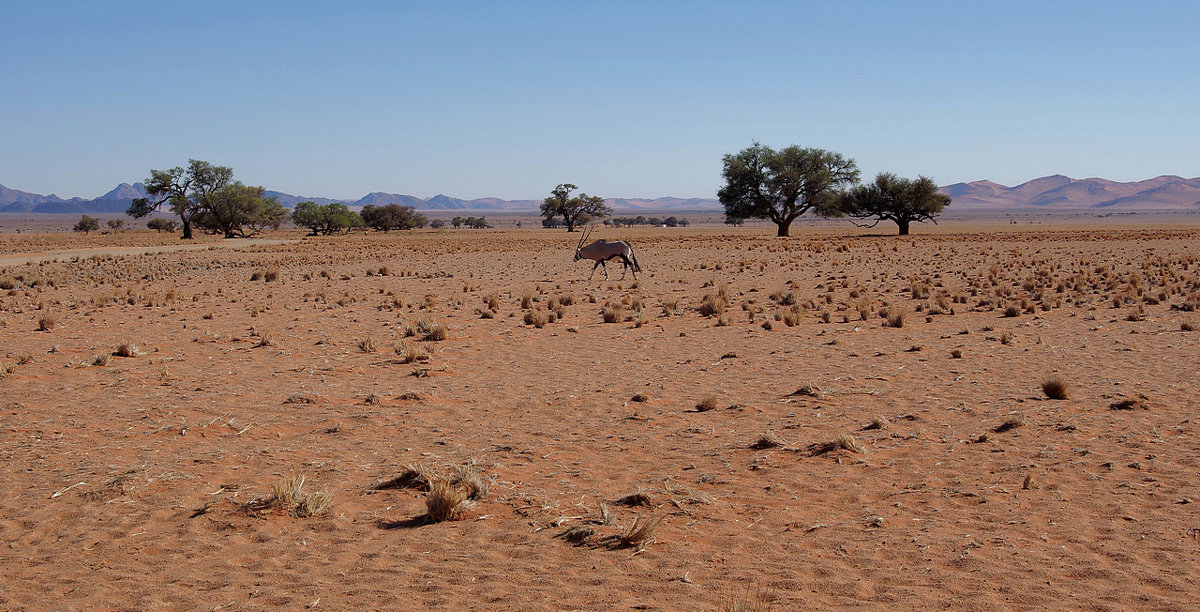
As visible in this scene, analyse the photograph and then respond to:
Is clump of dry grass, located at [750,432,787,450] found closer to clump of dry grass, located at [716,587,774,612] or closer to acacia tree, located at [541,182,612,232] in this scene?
clump of dry grass, located at [716,587,774,612]

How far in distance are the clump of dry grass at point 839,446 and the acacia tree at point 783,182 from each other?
214 feet

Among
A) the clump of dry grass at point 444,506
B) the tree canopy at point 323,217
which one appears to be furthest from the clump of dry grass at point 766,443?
the tree canopy at point 323,217

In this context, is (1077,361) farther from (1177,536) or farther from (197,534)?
(197,534)

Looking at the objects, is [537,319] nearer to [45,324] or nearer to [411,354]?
[411,354]

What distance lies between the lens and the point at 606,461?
8320 mm

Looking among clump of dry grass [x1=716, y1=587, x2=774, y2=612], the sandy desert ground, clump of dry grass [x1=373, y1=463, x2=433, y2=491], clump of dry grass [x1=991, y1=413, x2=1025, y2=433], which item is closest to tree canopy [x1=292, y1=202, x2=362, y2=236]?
the sandy desert ground

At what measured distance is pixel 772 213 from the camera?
73.9 m

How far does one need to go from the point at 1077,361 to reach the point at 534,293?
1456 cm

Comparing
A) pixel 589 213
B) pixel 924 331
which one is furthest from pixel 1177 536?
pixel 589 213

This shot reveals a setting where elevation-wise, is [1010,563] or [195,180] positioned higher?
[195,180]

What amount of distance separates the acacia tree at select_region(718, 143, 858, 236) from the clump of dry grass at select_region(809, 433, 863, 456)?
65097mm

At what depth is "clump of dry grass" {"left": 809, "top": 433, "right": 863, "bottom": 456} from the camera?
841cm

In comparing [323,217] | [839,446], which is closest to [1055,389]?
[839,446]

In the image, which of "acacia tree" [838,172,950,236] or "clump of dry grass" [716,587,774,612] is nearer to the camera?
"clump of dry grass" [716,587,774,612]
